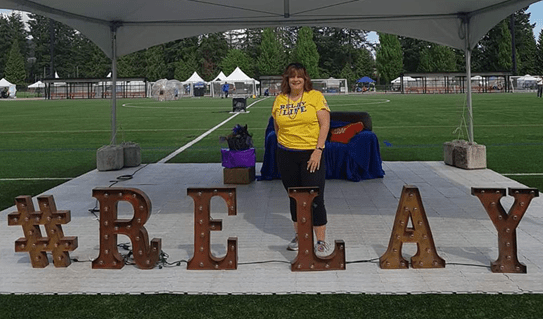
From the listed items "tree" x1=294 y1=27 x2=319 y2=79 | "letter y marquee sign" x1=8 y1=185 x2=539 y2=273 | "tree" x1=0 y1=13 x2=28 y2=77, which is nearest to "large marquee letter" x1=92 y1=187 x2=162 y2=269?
"letter y marquee sign" x1=8 y1=185 x2=539 y2=273

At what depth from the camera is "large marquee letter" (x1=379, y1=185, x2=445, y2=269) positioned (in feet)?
15.4

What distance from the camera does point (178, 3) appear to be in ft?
27.4

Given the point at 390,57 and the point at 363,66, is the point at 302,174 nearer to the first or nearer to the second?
the point at 390,57

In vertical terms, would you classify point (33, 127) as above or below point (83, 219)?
above

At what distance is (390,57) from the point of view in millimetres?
82062

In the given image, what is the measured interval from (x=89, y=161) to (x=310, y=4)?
6.47 metres

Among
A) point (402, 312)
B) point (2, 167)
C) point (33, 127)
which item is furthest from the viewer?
point (33, 127)

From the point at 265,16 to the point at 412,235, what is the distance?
5501 mm

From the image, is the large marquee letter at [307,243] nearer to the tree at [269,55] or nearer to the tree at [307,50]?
the tree at [307,50]

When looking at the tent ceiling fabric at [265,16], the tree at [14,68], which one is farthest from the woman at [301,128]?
the tree at [14,68]

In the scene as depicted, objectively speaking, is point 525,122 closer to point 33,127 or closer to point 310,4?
point 310,4

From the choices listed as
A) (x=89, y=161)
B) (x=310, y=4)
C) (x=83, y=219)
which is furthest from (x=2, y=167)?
(x=310, y=4)

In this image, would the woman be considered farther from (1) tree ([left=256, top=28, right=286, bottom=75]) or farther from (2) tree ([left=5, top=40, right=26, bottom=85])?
(2) tree ([left=5, top=40, right=26, bottom=85])

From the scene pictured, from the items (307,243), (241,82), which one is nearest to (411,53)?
(241,82)
